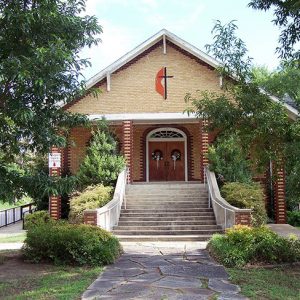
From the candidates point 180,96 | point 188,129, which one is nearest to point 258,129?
point 180,96

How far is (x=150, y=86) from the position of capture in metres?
20.4

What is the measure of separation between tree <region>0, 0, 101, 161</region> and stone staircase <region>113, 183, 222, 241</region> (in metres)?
6.44

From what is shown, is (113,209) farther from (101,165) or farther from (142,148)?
(142,148)

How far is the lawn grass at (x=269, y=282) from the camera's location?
275 inches

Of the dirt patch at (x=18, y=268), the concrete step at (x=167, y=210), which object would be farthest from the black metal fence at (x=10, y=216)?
the dirt patch at (x=18, y=268)

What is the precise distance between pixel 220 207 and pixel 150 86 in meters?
7.25

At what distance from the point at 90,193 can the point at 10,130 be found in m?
8.79

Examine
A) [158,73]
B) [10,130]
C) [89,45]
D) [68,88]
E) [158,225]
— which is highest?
[158,73]

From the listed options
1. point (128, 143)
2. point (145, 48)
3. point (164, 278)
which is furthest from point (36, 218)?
point (164, 278)

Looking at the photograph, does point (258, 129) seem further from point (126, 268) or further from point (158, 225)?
point (158, 225)

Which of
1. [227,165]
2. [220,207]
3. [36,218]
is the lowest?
[36,218]

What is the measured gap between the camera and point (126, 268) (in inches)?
362

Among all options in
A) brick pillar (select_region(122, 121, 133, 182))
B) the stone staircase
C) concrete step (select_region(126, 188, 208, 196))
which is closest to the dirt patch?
the stone staircase

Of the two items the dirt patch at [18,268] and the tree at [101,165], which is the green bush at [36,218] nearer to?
the tree at [101,165]
